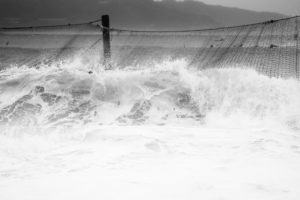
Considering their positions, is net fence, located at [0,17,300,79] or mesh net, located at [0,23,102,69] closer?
net fence, located at [0,17,300,79]

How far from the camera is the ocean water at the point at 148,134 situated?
10.3 ft

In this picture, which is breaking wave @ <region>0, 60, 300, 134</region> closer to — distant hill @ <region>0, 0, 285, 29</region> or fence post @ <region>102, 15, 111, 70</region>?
A: fence post @ <region>102, 15, 111, 70</region>

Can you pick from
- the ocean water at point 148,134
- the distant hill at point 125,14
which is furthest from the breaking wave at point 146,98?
the distant hill at point 125,14

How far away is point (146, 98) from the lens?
6645 millimetres

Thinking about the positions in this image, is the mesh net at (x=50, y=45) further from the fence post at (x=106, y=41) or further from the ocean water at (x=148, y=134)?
the ocean water at (x=148, y=134)

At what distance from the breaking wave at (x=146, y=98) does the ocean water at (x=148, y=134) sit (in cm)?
2

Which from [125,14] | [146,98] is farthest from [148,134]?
[125,14]

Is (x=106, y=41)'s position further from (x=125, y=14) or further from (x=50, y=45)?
(x=125, y=14)

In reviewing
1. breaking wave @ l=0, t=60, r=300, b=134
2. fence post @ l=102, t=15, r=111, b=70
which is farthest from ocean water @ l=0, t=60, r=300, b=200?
fence post @ l=102, t=15, r=111, b=70

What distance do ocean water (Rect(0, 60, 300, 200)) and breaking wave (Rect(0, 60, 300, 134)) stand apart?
2cm

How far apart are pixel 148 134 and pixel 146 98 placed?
1992 millimetres

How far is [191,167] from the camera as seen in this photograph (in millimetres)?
3582

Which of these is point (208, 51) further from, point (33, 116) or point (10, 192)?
point (10, 192)

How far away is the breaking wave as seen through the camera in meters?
5.69
